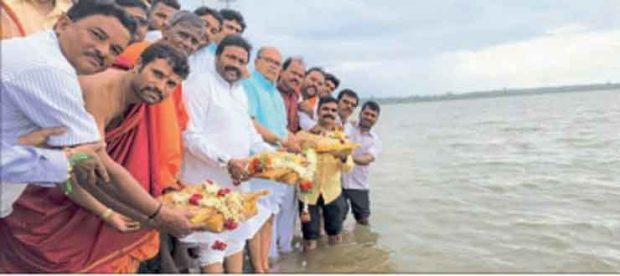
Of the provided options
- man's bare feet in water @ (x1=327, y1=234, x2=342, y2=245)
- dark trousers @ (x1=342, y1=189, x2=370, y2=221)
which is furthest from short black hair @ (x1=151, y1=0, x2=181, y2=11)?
dark trousers @ (x1=342, y1=189, x2=370, y2=221)

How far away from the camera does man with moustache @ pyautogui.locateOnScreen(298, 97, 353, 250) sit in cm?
524

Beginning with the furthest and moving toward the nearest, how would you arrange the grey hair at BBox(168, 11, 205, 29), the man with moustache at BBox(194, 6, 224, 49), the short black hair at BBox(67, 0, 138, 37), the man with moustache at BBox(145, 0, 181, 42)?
the man with moustache at BBox(194, 6, 224, 49) → the man with moustache at BBox(145, 0, 181, 42) → the grey hair at BBox(168, 11, 205, 29) → the short black hair at BBox(67, 0, 138, 37)

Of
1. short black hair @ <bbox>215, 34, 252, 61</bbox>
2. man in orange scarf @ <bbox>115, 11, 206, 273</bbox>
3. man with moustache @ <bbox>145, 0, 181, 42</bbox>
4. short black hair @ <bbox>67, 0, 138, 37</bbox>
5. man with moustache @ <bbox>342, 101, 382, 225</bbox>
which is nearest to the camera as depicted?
short black hair @ <bbox>67, 0, 138, 37</bbox>

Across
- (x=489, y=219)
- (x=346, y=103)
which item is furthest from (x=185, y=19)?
(x=489, y=219)

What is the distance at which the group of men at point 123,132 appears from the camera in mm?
1947

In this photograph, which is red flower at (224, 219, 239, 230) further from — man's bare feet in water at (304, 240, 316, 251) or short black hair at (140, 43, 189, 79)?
man's bare feet in water at (304, 240, 316, 251)

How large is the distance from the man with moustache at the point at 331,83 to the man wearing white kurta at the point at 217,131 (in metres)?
2.74

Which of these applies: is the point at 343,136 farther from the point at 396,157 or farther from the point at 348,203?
the point at 396,157

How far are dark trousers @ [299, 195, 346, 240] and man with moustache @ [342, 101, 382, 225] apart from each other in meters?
0.14

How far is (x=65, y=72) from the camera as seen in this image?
75.9 inches

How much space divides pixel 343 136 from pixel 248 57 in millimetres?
1560

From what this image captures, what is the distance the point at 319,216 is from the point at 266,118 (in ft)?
5.30

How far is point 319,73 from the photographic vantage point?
6012 mm

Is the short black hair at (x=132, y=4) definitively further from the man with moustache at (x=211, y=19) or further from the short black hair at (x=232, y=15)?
the short black hair at (x=232, y=15)
